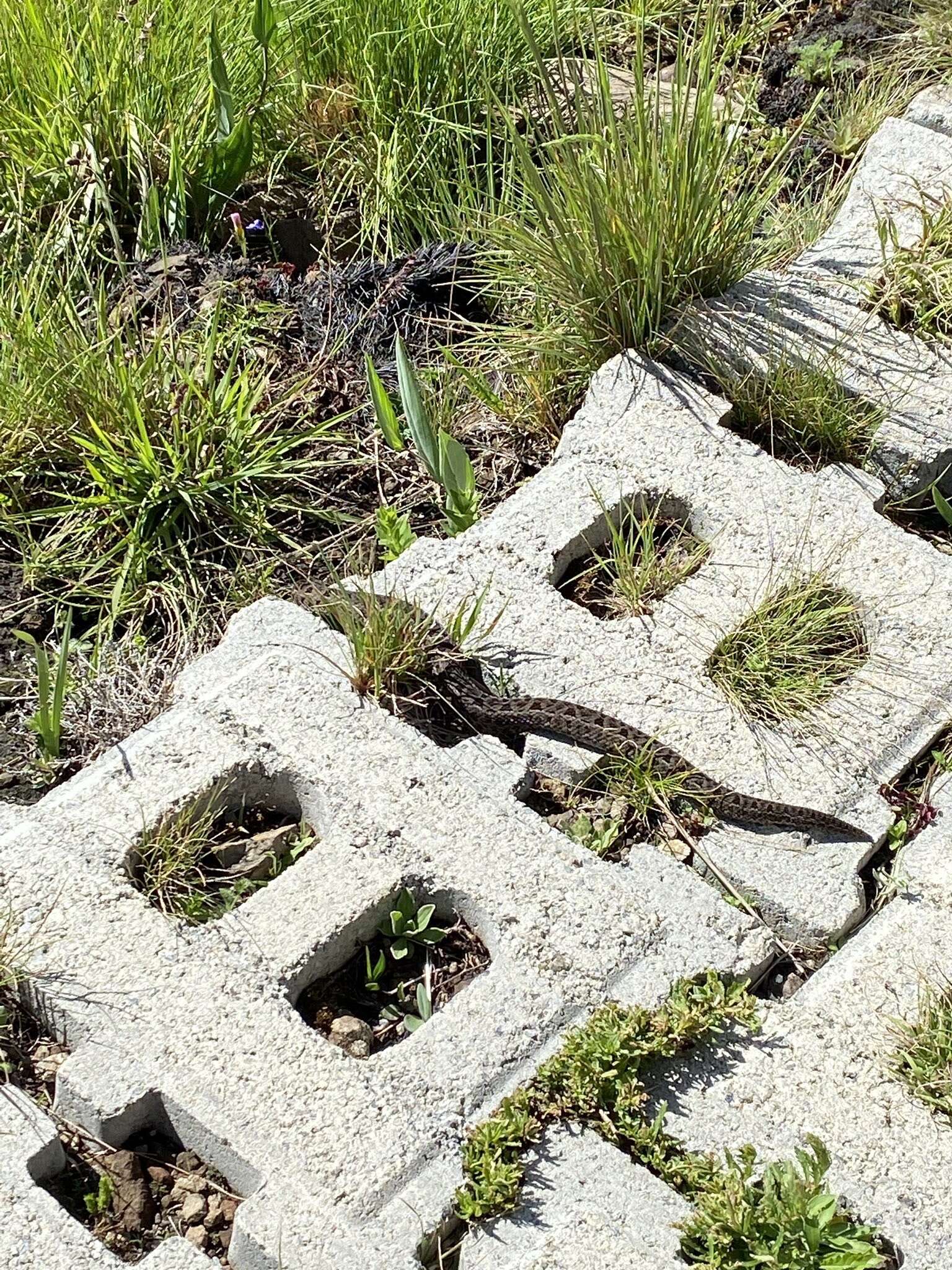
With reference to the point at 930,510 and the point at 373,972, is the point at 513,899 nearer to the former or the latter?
the point at 373,972

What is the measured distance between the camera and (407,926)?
2660 mm

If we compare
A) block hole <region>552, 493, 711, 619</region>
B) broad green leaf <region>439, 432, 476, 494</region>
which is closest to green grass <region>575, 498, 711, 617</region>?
block hole <region>552, 493, 711, 619</region>

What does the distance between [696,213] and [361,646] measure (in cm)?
152

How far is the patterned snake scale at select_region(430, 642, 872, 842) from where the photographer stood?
2.80 m

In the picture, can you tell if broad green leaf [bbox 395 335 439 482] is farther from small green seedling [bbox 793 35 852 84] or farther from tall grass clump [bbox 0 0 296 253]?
Answer: small green seedling [bbox 793 35 852 84]

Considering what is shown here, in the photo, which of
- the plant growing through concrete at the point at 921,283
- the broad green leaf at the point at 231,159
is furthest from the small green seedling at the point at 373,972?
the broad green leaf at the point at 231,159

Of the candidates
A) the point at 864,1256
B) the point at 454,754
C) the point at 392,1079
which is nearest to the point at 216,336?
the point at 454,754

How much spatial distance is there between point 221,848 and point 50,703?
2.02 feet

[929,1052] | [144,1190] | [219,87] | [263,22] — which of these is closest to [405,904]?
[144,1190]

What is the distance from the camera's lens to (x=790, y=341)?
3584mm

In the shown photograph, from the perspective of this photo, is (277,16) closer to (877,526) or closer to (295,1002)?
(877,526)

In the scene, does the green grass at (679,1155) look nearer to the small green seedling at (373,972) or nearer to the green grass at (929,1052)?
the green grass at (929,1052)

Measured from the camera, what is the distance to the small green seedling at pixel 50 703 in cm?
290

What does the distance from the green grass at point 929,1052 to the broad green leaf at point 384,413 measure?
73.4 inches
